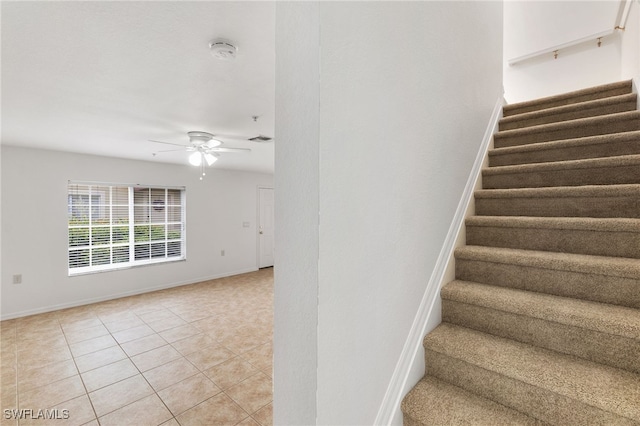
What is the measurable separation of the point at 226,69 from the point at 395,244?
1597 mm

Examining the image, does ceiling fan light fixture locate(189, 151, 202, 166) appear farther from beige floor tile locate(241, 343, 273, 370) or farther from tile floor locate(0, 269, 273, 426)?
beige floor tile locate(241, 343, 273, 370)

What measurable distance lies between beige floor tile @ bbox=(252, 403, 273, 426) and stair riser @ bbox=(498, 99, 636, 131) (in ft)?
9.85

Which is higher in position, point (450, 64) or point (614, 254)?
point (450, 64)

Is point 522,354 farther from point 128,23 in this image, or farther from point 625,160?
point 128,23

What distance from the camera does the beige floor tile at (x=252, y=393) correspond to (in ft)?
7.54

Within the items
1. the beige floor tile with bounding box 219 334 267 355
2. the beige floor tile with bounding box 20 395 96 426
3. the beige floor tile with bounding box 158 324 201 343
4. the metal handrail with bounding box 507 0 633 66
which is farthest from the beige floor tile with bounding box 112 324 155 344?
the metal handrail with bounding box 507 0 633 66

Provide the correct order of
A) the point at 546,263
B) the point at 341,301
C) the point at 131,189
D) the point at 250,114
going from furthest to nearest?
the point at 131,189
the point at 250,114
the point at 546,263
the point at 341,301

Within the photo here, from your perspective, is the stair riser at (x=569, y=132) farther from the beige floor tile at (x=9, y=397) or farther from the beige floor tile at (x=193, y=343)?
the beige floor tile at (x=9, y=397)

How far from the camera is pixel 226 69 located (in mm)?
1900

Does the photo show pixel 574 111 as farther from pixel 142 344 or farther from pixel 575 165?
pixel 142 344

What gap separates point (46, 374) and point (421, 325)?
3.50m

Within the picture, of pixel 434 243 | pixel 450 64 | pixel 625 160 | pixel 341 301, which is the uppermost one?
pixel 450 64

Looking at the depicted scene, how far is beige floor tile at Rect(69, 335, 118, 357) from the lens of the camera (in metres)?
3.19

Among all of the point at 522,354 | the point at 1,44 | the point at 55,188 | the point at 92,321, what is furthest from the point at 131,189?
the point at 522,354
